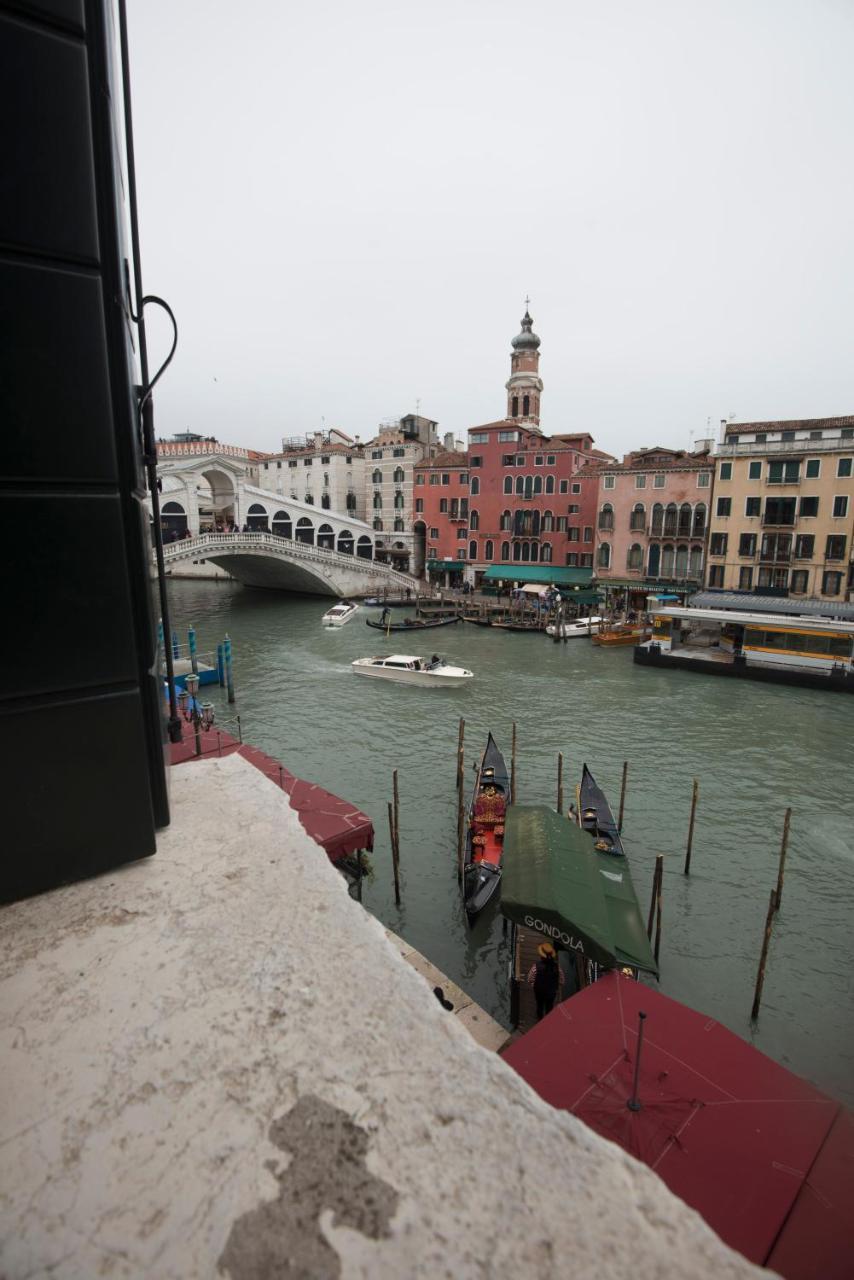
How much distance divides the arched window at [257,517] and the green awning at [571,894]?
1736 inches

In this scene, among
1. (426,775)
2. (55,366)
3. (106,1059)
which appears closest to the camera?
(106,1059)

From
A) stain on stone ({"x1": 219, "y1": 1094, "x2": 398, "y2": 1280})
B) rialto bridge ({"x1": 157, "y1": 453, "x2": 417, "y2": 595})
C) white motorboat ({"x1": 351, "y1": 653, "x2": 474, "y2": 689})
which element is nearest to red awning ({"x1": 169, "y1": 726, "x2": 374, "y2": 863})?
stain on stone ({"x1": 219, "y1": 1094, "x2": 398, "y2": 1280})

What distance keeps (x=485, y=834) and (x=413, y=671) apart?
12.6 metres

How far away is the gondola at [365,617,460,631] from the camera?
112ft


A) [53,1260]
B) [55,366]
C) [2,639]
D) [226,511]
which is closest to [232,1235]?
[53,1260]

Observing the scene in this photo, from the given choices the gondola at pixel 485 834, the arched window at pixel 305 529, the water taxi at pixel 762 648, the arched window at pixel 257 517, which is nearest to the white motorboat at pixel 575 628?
the water taxi at pixel 762 648

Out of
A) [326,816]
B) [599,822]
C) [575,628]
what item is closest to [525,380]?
[575,628]

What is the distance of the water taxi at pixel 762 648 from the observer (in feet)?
80.0

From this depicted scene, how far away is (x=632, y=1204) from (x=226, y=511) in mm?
59323

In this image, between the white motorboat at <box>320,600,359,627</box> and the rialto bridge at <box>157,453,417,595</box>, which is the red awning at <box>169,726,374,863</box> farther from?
the rialto bridge at <box>157,453,417,595</box>

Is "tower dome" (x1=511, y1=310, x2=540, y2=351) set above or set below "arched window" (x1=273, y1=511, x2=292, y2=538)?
above

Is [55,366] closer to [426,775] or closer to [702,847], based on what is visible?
[702,847]

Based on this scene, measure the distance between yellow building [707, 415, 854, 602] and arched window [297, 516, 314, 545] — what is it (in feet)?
93.7

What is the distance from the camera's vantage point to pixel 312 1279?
0.94 meters
